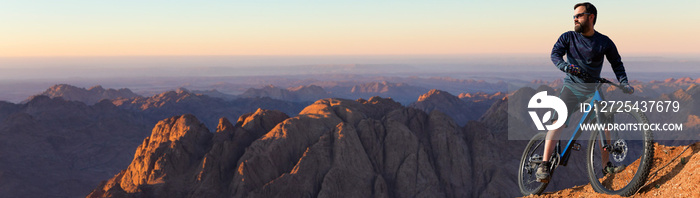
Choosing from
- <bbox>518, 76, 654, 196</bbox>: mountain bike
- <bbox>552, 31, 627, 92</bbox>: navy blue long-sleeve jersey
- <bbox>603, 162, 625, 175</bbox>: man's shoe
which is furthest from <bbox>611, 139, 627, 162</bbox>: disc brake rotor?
<bbox>552, 31, 627, 92</bbox>: navy blue long-sleeve jersey

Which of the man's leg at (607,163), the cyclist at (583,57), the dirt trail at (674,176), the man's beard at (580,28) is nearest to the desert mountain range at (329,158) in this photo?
the dirt trail at (674,176)

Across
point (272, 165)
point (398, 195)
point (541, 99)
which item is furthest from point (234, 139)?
point (541, 99)

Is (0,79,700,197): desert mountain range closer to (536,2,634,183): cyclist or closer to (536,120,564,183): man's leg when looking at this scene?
(536,120,564,183): man's leg

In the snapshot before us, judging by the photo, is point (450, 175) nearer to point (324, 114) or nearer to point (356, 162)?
point (356, 162)

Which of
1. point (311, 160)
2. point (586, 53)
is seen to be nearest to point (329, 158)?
point (311, 160)

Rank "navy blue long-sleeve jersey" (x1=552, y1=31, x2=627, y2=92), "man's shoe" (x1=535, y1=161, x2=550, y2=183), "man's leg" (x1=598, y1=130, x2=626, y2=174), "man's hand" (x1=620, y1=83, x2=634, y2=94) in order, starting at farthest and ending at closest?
1. "man's shoe" (x1=535, y1=161, x2=550, y2=183)
2. "man's leg" (x1=598, y1=130, x2=626, y2=174)
3. "navy blue long-sleeve jersey" (x1=552, y1=31, x2=627, y2=92)
4. "man's hand" (x1=620, y1=83, x2=634, y2=94)

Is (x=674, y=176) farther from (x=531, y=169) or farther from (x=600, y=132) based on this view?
(x=531, y=169)
